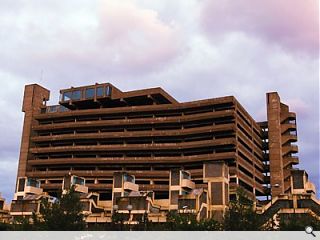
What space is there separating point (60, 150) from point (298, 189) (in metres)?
67.2

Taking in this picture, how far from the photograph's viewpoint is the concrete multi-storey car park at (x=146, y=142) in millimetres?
110875

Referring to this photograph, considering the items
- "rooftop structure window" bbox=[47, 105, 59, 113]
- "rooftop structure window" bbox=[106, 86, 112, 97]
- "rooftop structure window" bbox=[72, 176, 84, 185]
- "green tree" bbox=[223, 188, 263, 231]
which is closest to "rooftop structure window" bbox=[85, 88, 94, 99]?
"rooftop structure window" bbox=[106, 86, 112, 97]

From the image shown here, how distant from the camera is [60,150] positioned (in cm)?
12488

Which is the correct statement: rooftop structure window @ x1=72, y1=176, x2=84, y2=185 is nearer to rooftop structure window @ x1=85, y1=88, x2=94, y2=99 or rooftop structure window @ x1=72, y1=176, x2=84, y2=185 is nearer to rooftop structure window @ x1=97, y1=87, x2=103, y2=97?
rooftop structure window @ x1=97, y1=87, x2=103, y2=97

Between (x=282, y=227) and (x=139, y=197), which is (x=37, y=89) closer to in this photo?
(x=139, y=197)

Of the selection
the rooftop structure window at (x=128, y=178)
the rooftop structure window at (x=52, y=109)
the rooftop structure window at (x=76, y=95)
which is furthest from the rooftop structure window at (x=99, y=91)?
the rooftop structure window at (x=128, y=178)

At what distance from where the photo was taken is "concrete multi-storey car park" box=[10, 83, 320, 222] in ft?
364

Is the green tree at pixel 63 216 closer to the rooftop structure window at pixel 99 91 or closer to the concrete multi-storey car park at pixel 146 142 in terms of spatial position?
the concrete multi-storey car park at pixel 146 142

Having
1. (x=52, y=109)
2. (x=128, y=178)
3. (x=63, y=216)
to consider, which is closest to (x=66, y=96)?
(x=52, y=109)

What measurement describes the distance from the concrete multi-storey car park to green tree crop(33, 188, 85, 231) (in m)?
48.6

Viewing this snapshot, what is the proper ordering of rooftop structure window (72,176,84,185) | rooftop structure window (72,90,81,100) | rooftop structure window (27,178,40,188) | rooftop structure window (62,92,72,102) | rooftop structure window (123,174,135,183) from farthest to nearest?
1. rooftop structure window (62,92,72,102)
2. rooftop structure window (72,90,81,100)
3. rooftop structure window (27,178,40,188)
4. rooftop structure window (72,176,84,185)
5. rooftop structure window (123,174,135,183)

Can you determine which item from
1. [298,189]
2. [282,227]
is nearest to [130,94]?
[298,189]

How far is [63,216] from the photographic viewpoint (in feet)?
150

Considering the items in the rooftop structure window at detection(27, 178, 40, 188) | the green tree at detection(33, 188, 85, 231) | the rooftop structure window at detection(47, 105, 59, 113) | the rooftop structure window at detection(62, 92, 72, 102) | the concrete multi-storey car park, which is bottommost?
the green tree at detection(33, 188, 85, 231)
